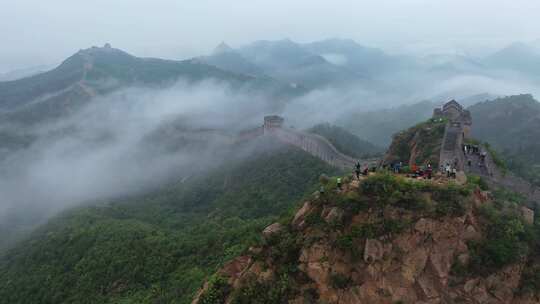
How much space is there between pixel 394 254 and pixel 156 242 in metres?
25.2

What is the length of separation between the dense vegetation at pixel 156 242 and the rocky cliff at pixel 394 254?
10.1 feet

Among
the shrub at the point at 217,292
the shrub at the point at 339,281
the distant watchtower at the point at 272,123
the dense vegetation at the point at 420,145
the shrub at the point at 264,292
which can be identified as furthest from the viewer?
the distant watchtower at the point at 272,123

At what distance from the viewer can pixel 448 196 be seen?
2038 centimetres

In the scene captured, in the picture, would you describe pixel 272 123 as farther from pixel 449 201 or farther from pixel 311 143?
pixel 449 201

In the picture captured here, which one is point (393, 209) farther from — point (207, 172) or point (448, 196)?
point (207, 172)

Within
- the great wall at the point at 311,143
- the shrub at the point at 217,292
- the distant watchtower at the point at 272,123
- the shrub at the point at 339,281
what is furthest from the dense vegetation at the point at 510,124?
the shrub at the point at 217,292

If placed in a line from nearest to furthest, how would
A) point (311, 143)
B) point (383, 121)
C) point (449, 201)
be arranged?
point (449, 201)
point (311, 143)
point (383, 121)

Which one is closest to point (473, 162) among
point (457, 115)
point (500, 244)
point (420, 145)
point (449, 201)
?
point (420, 145)

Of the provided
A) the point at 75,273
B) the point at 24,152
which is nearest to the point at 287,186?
the point at 75,273

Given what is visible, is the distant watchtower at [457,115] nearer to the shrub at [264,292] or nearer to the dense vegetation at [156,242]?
the dense vegetation at [156,242]

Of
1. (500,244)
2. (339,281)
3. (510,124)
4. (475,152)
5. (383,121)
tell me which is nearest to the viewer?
(339,281)

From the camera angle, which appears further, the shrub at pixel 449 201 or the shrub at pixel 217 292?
the shrub at pixel 217 292

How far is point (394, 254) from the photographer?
63.0ft

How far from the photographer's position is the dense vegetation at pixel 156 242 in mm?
32938
